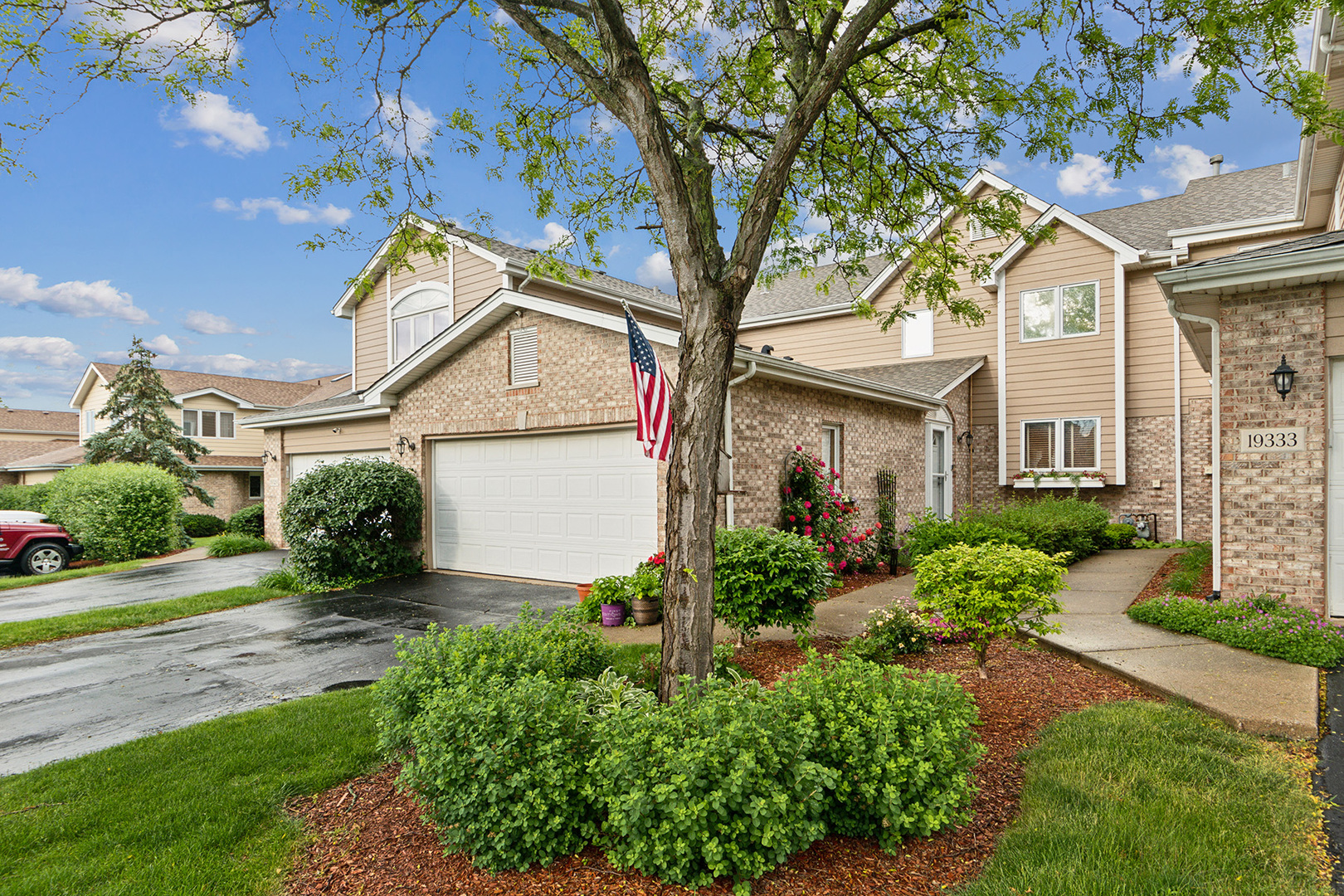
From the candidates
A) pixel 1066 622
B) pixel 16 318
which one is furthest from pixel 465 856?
pixel 16 318

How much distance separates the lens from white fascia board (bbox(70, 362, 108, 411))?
98.0ft

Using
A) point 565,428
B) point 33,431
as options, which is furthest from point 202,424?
point 565,428

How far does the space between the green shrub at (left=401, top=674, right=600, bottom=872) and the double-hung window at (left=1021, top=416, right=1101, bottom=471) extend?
1502 centimetres

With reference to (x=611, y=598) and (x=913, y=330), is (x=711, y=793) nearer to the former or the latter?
(x=611, y=598)

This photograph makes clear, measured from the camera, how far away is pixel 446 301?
15812 mm

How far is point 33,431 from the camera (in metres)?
40.5

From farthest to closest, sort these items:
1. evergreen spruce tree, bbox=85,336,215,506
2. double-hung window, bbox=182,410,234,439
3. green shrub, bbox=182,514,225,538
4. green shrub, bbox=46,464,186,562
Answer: double-hung window, bbox=182,410,234,439 < evergreen spruce tree, bbox=85,336,215,506 < green shrub, bbox=182,514,225,538 < green shrub, bbox=46,464,186,562

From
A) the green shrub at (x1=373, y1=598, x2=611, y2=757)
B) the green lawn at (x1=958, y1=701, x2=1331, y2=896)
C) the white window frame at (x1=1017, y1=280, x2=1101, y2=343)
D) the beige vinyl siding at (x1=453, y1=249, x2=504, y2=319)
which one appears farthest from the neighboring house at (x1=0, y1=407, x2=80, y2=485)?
the green lawn at (x1=958, y1=701, x2=1331, y2=896)

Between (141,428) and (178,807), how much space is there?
27110 millimetres

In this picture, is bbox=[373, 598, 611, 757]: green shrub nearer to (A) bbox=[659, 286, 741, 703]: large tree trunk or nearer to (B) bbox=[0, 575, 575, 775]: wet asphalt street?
(A) bbox=[659, 286, 741, 703]: large tree trunk

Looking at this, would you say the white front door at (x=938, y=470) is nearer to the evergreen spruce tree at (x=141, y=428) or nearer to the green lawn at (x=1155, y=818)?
the green lawn at (x=1155, y=818)

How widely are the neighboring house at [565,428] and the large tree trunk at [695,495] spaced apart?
11.9ft

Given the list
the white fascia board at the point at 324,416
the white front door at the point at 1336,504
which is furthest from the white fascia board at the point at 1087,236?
the white fascia board at the point at 324,416

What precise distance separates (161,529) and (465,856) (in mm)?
18463
